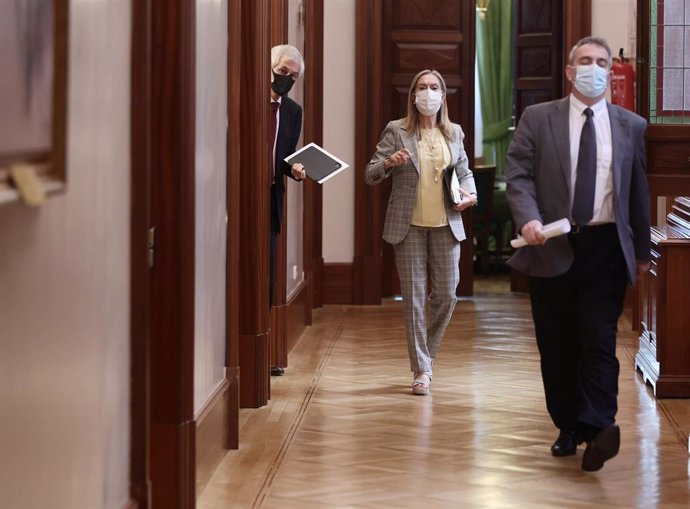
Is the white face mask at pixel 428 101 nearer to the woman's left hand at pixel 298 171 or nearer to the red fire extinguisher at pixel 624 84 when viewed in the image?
the woman's left hand at pixel 298 171

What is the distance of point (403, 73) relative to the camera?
Answer: 10.8m

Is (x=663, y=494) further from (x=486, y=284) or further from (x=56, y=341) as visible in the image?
(x=486, y=284)

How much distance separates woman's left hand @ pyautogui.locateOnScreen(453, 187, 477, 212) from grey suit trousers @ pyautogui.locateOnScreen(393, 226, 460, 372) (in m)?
0.12

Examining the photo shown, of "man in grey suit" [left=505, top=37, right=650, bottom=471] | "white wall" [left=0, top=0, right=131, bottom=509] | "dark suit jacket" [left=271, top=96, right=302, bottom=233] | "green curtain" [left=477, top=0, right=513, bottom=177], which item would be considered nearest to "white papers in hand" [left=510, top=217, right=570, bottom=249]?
"man in grey suit" [left=505, top=37, right=650, bottom=471]

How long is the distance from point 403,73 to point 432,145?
4.36 metres

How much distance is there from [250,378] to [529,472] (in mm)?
1685

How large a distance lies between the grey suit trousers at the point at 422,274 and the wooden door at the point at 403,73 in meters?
3.91

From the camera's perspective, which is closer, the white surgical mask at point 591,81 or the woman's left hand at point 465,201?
the white surgical mask at point 591,81

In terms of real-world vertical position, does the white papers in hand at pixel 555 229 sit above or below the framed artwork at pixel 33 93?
below

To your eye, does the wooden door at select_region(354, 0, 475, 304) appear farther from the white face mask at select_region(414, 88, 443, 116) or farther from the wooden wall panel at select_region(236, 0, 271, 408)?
the wooden wall panel at select_region(236, 0, 271, 408)

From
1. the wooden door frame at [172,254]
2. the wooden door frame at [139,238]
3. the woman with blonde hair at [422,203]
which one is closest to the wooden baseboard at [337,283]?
the woman with blonde hair at [422,203]

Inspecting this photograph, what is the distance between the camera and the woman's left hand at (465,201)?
6.45m

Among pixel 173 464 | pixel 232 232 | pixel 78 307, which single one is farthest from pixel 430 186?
pixel 78 307

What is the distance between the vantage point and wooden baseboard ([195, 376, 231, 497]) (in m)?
4.54
